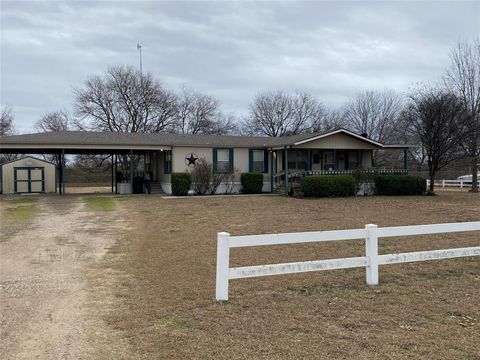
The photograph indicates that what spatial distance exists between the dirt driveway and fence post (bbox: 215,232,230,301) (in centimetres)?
146

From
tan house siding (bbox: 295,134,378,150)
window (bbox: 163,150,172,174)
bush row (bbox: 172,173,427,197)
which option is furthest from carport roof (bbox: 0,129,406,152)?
bush row (bbox: 172,173,427,197)

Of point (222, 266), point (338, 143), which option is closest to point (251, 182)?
point (338, 143)

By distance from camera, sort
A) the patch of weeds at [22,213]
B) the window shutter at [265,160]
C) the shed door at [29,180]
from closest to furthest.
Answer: the patch of weeds at [22,213] < the window shutter at [265,160] < the shed door at [29,180]

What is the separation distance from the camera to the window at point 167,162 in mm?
25864

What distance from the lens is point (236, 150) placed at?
26625 millimetres

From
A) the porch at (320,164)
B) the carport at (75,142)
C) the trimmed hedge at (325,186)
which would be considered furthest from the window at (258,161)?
the carport at (75,142)

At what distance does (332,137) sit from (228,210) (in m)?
11.6

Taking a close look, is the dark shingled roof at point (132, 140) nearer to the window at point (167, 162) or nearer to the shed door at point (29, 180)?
the window at point (167, 162)

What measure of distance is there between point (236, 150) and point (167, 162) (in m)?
4.06

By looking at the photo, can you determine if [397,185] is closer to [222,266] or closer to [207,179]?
[207,179]

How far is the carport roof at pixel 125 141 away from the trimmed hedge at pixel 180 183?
2138 millimetres

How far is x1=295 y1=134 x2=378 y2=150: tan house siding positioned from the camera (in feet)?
84.8

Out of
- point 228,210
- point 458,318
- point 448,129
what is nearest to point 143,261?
point 458,318

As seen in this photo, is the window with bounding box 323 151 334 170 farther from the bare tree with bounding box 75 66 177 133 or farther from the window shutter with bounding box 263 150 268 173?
the bare tree with bounding box 75 66 177 133
